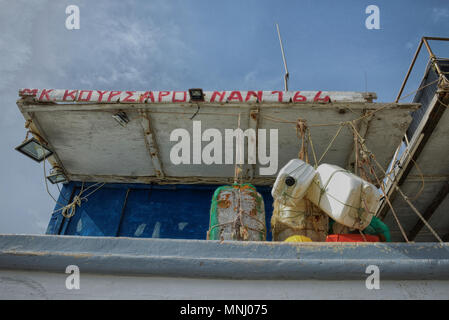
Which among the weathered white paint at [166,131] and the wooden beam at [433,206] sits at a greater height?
the weathered white paint at [166,131]

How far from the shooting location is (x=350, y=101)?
4906mm

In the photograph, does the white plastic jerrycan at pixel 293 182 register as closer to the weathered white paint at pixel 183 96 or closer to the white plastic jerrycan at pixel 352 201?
the white plastic jerrycan at pixel 352 201

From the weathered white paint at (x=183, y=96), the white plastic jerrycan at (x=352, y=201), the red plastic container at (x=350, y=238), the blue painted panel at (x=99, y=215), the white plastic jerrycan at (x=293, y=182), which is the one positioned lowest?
the red plastic container at (x=350, y=238)

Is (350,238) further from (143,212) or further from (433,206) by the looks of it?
(433,206)

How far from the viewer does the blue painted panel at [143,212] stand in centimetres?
597

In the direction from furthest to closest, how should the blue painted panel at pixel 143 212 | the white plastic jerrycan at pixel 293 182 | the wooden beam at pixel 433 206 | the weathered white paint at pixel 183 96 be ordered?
the wooden beam at pixel 433 206 → the blue painted panel at pixel 143 212 → the weathered white paint at pixel 183 96 → the white plastic jerrycan at pixel 293 182

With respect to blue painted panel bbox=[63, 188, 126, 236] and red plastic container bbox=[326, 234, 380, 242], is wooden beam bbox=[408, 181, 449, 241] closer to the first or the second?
red plastic container bbox=[326, 234, 380, 242]

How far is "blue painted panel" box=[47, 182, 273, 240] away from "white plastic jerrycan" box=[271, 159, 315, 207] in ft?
8.92

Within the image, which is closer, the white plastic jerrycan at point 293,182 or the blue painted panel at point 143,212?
the white plastic jerrycan at point 293,182

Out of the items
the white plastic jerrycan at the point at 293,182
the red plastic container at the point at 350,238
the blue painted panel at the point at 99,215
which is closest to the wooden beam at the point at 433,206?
the red plastic container at the point at 350,238

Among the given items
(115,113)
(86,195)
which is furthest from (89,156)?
(115,113)

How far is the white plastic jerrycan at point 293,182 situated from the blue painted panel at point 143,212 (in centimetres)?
272

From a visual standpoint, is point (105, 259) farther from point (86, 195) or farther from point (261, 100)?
point (86, 195)

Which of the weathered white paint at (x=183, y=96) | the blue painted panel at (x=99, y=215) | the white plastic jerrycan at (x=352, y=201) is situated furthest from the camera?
the blue painted panel at (x=99, y=215)
